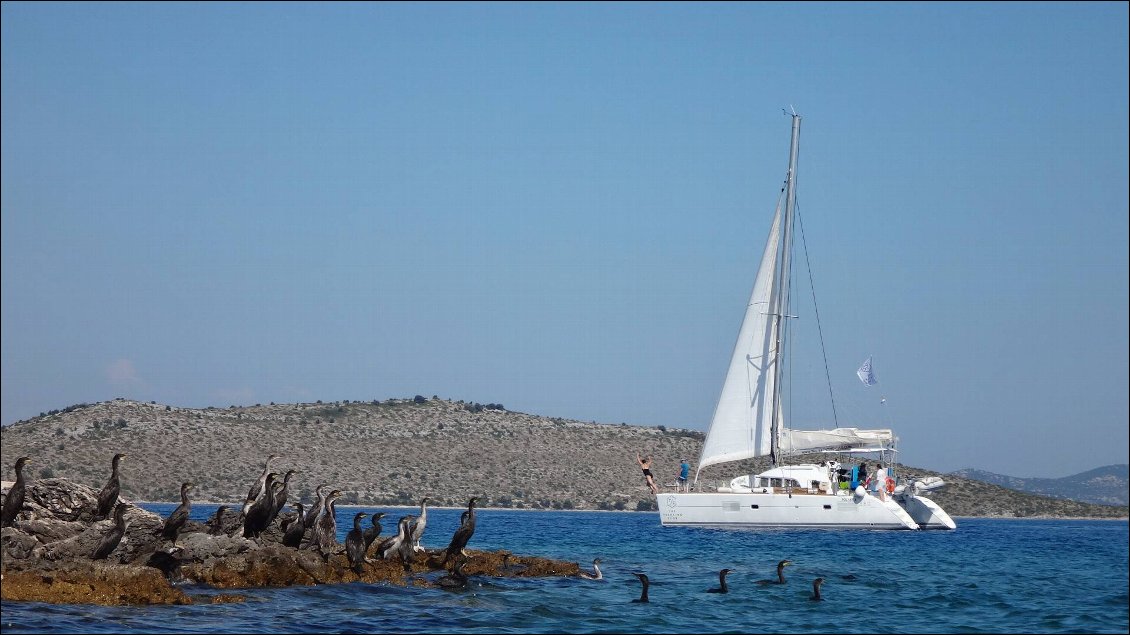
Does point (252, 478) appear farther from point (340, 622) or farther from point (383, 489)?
point (340, 622)

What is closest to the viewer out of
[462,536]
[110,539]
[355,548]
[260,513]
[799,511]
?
[110,539]

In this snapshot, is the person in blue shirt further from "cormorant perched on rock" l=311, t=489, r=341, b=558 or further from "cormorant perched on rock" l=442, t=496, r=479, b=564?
"cormorant perched on rock" l=311, t=489, r=341, b=558

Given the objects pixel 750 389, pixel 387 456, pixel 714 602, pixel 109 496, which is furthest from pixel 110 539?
pixel 387 456

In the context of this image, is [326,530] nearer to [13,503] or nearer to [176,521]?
[176,521]

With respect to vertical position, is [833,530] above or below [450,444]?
below

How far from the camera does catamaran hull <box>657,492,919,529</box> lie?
47219 millimetres

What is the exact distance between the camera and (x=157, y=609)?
19.9m

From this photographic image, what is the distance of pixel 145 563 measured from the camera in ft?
74.6

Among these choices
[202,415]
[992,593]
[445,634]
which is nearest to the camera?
[445,634]

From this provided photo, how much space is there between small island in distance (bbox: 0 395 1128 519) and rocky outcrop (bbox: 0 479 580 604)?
50115 mm

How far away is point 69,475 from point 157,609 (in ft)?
199

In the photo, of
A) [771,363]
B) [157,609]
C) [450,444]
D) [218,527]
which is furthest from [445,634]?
[450,444]

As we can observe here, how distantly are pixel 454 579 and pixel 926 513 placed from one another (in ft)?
101

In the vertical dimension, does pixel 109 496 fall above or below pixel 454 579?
above
